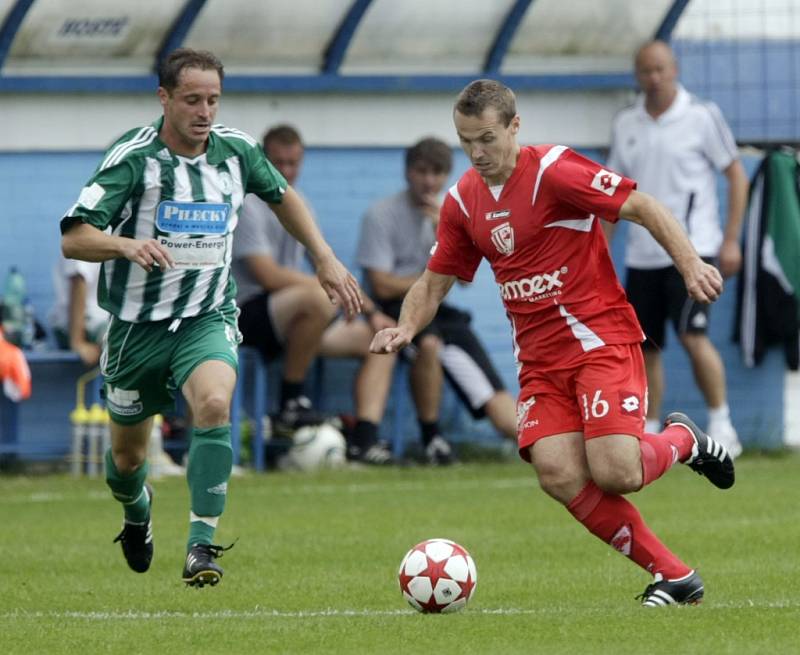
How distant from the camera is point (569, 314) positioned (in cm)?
684

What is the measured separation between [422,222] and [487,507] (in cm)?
319

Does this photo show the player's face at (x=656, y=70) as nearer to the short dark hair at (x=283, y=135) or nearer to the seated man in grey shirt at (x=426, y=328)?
the seated man in grey shirt at (x=426, y=328)

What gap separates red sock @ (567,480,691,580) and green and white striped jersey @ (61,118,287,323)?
1.77 metres

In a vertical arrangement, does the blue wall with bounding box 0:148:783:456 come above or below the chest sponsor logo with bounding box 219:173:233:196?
below

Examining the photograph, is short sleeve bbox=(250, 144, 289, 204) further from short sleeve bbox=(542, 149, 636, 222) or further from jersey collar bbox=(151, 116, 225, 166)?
short sleeve bbox=(542, 149, 636, 222)

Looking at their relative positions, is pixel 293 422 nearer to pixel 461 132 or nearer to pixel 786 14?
pixel 786 14

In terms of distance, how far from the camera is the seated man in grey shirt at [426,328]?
13023 millimetres

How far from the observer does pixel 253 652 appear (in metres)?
5.50

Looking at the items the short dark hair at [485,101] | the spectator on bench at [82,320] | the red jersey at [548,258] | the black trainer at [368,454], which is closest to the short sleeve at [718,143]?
the black trainer at [368,454]

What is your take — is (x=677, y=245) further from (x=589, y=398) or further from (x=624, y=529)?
(x=624, y=529)

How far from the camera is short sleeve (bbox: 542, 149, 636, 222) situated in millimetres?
6609

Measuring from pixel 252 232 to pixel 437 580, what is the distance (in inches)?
262

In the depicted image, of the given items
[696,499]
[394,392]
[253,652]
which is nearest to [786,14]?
[394,392]

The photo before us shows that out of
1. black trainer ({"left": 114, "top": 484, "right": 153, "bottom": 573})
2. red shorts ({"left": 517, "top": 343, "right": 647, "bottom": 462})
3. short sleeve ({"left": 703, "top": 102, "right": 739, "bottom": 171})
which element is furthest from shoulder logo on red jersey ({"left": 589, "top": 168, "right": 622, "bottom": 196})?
short sleeve ({"left": 703, "top": 102, "right": 739, "bottom": 171})
